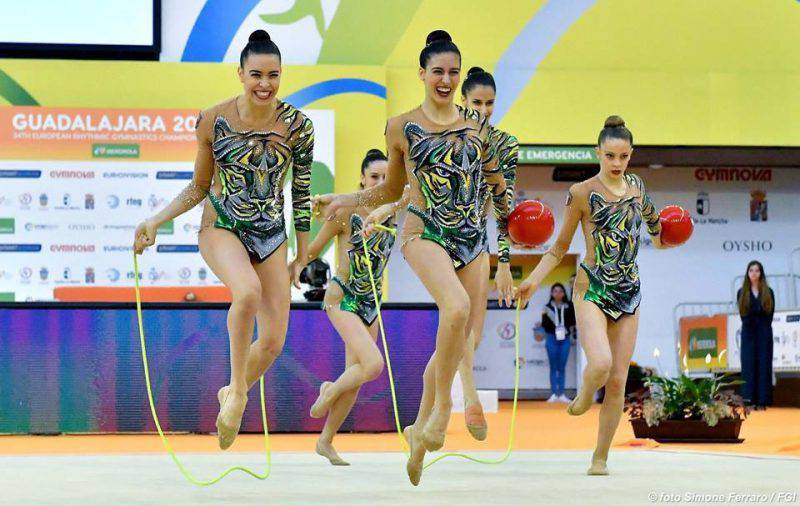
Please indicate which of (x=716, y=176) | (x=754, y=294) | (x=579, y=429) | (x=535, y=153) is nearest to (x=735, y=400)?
(x=579, y=429)

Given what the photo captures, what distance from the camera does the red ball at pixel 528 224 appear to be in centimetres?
670

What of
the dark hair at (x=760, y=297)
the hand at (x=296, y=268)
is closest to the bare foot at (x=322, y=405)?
the hand at (x=296, y=268)

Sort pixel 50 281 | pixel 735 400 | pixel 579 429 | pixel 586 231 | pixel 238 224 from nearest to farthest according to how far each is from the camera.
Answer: pixel 238 224
pixel 586 231
pixel 735 400
pixel 579 429
pixel 50 281

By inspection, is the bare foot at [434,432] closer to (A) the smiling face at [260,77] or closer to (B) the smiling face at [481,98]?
(A) the smiling face at [260,77]

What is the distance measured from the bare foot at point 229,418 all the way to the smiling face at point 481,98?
8.83ft

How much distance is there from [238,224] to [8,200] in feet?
34.1

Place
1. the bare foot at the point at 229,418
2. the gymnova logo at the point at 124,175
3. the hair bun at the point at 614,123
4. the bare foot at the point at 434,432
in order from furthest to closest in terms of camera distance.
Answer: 1. the gymnova logo at the point at 124,175
2. the hair bun at the point at 614,123
3. the bare foot at the point at 229,418
4. the bare foot at the point at 434,432

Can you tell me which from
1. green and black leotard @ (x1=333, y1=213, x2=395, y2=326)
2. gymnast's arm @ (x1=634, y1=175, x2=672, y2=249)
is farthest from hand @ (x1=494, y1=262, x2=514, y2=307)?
green and black leotard @ (x1=333, y1=213, x2=395, y2=326)

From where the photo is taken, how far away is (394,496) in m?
5.47

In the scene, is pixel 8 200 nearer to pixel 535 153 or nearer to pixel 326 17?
pixel 326 17

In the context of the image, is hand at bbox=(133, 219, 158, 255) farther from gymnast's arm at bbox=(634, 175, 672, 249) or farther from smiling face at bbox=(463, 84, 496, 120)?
gymnast's arm at bbox=(634, 175, 672, 249)

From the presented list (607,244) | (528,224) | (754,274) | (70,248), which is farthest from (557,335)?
(528,224)

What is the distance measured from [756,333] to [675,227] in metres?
9.73

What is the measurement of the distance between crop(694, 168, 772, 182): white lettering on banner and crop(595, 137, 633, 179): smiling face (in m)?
13.5
